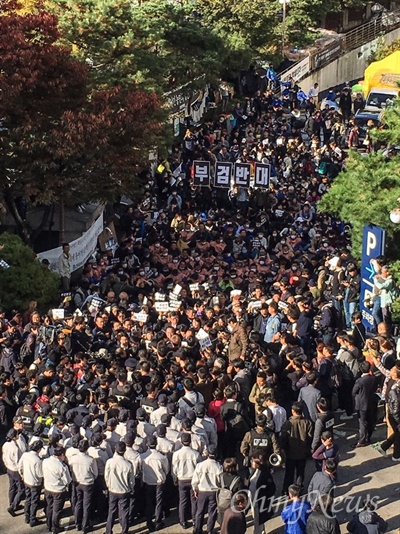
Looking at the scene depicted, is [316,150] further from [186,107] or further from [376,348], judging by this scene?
[376,348]

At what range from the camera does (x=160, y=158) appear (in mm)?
29844

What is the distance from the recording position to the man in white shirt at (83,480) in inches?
534

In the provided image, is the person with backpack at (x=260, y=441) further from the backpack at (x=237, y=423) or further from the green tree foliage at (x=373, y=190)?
the green tree foliage at (x=373, y=190)

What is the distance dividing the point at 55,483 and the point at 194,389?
255 cm

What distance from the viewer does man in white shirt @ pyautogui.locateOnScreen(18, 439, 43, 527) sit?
45.4ft

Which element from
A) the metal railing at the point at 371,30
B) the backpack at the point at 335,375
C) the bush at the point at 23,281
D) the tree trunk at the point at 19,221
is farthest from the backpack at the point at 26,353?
the metal railing at the point at 371,30

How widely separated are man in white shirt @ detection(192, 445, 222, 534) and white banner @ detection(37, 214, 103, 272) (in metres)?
10.8

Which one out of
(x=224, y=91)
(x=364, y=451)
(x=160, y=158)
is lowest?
(x=364, y=451)

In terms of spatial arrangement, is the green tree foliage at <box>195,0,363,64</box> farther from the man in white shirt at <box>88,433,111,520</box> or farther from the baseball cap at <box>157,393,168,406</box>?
the man in white shirt at <box>88,433,111,520</box>

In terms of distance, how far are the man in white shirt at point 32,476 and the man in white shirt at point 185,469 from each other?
5.89 ft

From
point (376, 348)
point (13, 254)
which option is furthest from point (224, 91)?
point (376, 348)

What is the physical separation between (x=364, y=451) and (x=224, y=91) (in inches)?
1006

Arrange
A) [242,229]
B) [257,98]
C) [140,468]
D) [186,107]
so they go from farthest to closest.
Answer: [257,98] < [186,107] < [242,229] < [140,468]

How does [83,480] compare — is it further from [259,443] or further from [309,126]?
[309,126]
